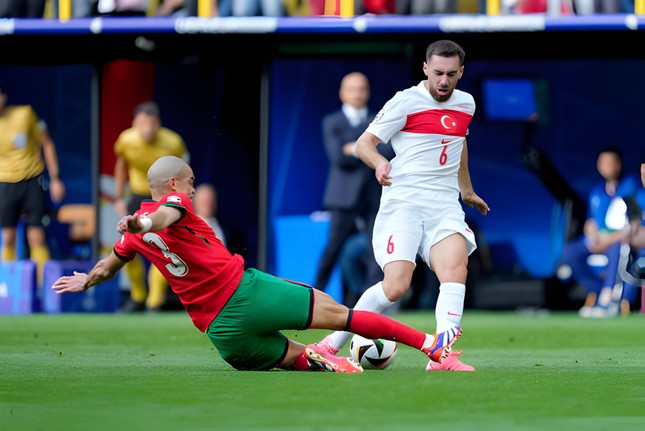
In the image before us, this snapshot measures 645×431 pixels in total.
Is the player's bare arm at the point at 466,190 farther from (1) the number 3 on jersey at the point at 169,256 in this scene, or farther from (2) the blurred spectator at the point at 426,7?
(2) the blurred spectator at the point at 426,7

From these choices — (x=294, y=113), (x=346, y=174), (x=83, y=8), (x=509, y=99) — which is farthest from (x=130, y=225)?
(x=509, y=99)

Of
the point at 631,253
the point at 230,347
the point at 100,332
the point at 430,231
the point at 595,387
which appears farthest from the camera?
the point at 631,253

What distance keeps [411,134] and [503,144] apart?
9.05m

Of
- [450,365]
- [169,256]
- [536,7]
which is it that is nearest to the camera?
[169,256]

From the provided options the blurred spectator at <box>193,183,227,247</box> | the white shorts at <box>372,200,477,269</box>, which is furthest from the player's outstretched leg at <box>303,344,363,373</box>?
the blurred spectator at <box>193,183,227,247</box>

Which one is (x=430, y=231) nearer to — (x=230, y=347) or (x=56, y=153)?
(x=230, y=347)

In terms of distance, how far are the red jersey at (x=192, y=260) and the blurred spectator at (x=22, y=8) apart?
9.16 m

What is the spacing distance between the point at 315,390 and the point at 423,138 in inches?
86.2

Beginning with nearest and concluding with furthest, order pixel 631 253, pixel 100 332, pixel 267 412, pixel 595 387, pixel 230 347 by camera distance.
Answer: pixel 267 412 < pixel 595 387 < pixel 230 347 < pixel 100 332 < pixel 631 253

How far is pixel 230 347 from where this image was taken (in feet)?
25.2

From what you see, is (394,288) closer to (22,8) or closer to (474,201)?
(474,201)

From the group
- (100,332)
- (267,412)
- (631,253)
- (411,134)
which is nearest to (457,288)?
(411,134)

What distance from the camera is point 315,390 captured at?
672 centimetres

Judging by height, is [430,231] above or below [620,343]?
above
